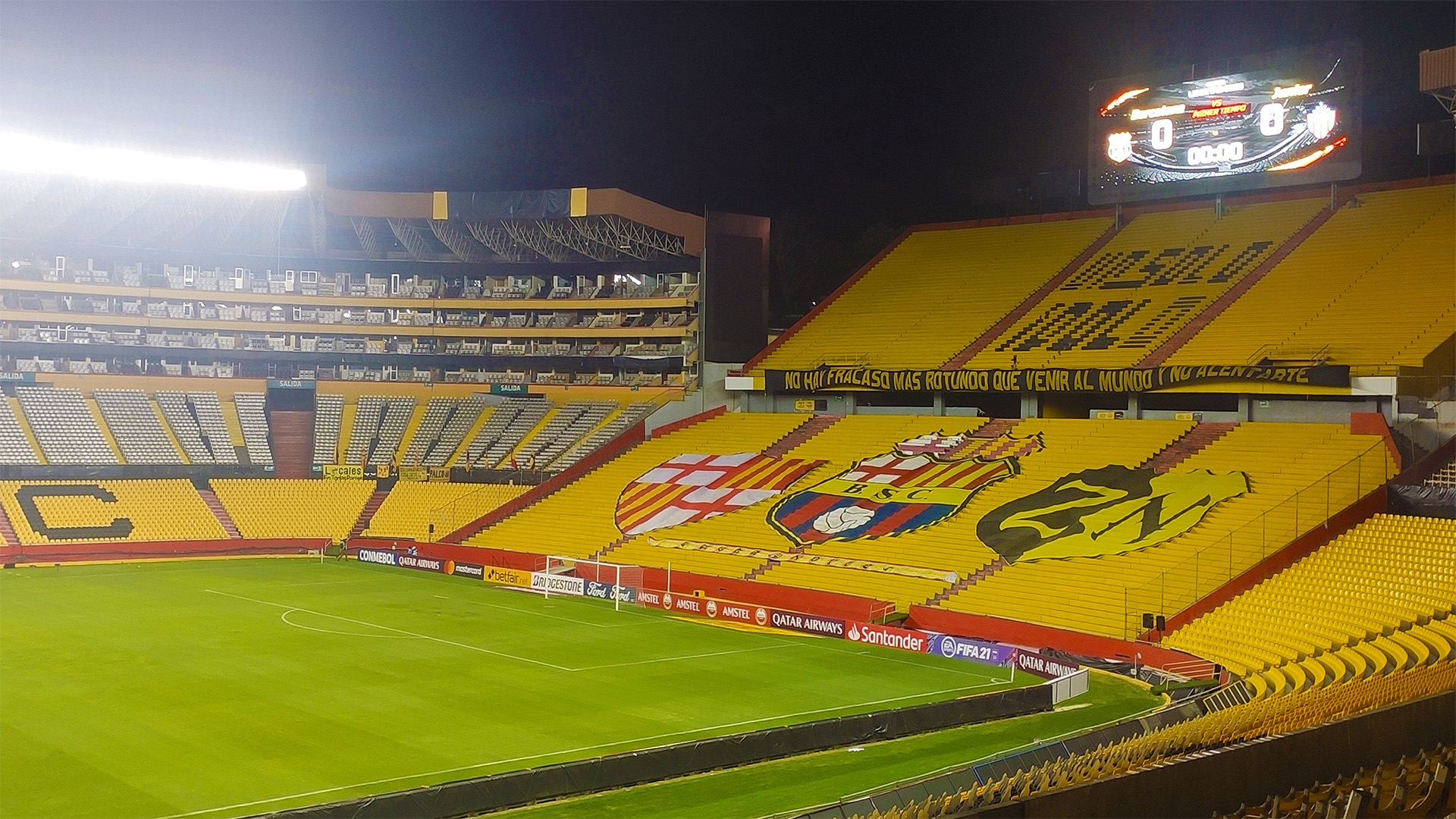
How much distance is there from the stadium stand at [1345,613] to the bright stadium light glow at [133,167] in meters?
46.3

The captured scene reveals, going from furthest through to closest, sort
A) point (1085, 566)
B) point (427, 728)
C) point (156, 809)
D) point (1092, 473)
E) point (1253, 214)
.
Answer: point (1253, 214)
point (1092, 473)
point (1085, 566)
point (427, 728)
point (156, 809)

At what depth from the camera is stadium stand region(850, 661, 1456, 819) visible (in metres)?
13.0

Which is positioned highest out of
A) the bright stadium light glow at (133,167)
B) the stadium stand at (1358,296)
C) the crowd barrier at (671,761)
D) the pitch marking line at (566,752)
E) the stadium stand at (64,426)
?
the bright stadium light glow at (133,167)

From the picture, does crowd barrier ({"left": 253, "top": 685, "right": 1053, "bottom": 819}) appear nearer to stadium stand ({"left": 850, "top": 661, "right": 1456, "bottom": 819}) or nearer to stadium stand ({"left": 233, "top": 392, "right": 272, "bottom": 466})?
stadium stand ({"left": 850, "top": 661, "right": 1456, "bottom": 819})

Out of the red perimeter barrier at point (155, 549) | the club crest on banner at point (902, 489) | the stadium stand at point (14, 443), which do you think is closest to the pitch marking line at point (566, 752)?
the club crest on banner at point (902, 489)

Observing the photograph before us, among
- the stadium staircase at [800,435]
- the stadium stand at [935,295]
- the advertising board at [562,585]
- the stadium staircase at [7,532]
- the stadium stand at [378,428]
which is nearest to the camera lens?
the advertising board at [562,585]

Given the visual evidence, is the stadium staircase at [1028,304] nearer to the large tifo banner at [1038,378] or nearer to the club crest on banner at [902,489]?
the large tifo banner at [1038,378]

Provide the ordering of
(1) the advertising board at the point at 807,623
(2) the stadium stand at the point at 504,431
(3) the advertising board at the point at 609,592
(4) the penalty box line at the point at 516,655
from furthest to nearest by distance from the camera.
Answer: (2) the stadium stand at the point at 504,431, (3) the advertising board at the point at 609,592, (1) the advertising board at the point at 807,623, (4) the penalty box line at the point at 516,655

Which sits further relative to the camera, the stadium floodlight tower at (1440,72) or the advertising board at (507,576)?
the advertising board at (507,576)

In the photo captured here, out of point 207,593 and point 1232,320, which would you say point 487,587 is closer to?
point 207,593

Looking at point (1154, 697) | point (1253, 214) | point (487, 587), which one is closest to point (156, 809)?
point (1154, 697)

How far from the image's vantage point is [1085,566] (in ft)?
111

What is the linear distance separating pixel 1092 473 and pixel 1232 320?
9542 mm

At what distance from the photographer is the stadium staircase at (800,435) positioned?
49.2m
